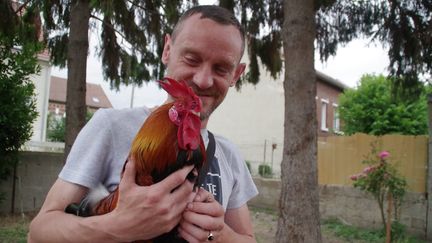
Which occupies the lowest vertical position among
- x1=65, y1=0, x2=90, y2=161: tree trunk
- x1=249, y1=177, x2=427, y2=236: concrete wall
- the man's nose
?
x1=249, y1=177, x2=427, y2=236: concrete wall

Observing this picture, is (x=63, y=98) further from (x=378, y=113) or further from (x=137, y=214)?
(x=137, y=214)

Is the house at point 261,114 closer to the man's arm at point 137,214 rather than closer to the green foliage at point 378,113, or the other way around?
the green foliage at point 378,113

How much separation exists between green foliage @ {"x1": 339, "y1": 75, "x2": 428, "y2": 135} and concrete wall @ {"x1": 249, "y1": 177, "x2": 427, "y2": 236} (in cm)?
1233

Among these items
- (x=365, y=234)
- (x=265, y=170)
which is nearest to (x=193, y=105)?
(x=365, y=234)

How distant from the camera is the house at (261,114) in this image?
66.9ft

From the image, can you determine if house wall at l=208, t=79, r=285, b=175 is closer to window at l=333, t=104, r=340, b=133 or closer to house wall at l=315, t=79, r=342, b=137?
house wall at l=315, t=79, r=342, b=137

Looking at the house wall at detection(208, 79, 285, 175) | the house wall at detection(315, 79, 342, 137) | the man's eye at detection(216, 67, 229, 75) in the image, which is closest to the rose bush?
the man's eye at detection(216, 67, 229, 75)

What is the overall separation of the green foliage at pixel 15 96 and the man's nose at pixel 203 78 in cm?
567

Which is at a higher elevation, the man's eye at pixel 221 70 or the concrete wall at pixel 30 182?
the man's eye at pixel 221 70

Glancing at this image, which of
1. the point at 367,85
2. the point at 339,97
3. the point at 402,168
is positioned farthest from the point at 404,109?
the point at 402,168

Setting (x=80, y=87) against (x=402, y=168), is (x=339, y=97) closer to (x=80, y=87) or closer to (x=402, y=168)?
(x=402, y=168)

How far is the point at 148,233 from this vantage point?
1.11m

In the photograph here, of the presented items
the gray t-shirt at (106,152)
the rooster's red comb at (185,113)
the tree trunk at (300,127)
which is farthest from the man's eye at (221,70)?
the tree trunk at (300,127)

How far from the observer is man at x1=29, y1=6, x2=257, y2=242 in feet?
3.59
